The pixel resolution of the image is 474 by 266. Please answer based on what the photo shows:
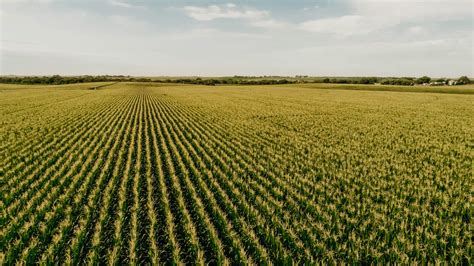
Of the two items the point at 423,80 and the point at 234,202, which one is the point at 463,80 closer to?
the point at 423,80

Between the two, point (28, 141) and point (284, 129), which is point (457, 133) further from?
point (28, 141)

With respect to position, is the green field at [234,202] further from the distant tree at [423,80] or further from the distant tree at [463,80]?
the distant tree at [423,80]

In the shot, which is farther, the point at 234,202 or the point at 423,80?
the point at 423,80

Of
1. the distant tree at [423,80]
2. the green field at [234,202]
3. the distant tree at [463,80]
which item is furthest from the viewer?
the distant tree at [423,80]

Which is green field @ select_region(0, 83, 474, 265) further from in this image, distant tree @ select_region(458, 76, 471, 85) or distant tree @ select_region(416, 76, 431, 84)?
distant tree @ select_region(416, 76, 431, 84)

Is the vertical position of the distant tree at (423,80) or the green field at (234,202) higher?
the distant tree at (423,80)

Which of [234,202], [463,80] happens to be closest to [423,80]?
[463,80]

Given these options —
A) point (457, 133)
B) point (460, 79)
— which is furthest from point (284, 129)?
point (460, 79)

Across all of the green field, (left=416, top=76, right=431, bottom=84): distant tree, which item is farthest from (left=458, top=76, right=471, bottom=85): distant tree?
the green field

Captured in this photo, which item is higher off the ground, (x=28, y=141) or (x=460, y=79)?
(x=460, y=79)

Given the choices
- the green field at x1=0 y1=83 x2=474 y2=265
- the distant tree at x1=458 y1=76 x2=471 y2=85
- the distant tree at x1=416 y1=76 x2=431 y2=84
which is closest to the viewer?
the green field at x1=0 y1=83 x2=474 y2=265

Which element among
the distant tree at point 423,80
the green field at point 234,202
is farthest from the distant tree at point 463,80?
the green field at point 234,202
